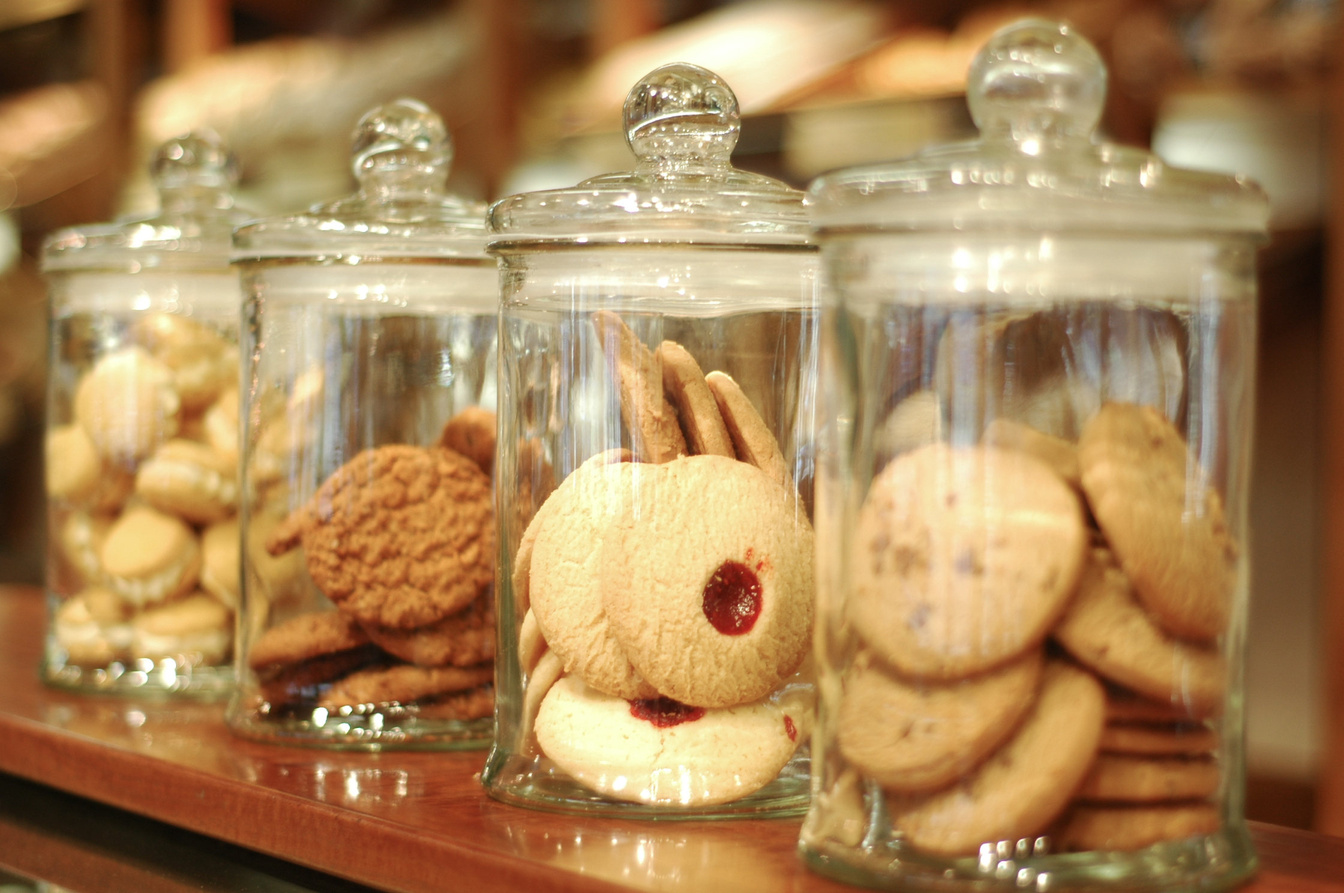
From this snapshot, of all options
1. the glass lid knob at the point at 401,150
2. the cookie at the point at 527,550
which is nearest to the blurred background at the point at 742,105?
the glass lid knob at the point at 401,150

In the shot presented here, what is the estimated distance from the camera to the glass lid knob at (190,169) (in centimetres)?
78

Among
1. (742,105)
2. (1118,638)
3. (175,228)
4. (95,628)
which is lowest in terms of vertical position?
(95,628)

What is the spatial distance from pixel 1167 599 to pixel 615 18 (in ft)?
5.67

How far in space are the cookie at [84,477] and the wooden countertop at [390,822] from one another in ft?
0.37

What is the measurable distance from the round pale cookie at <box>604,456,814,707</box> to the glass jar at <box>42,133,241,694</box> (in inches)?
13.0

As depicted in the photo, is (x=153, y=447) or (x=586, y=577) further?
(x=153, y=447)

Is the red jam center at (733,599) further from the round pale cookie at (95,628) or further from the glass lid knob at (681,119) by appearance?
the round pale cookie at (95,628)

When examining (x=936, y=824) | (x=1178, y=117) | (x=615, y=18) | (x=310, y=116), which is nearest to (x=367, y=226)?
(x=936, y=824)

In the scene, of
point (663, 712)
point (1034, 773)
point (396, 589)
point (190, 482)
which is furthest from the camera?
point (190, 482)

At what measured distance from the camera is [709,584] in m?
0.47

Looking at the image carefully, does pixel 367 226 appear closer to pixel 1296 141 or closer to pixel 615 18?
pixel 1296 141

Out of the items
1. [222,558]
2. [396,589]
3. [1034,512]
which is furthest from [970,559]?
[222,558]

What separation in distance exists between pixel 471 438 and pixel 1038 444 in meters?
0.30

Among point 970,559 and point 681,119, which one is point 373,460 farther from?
point 970,559
